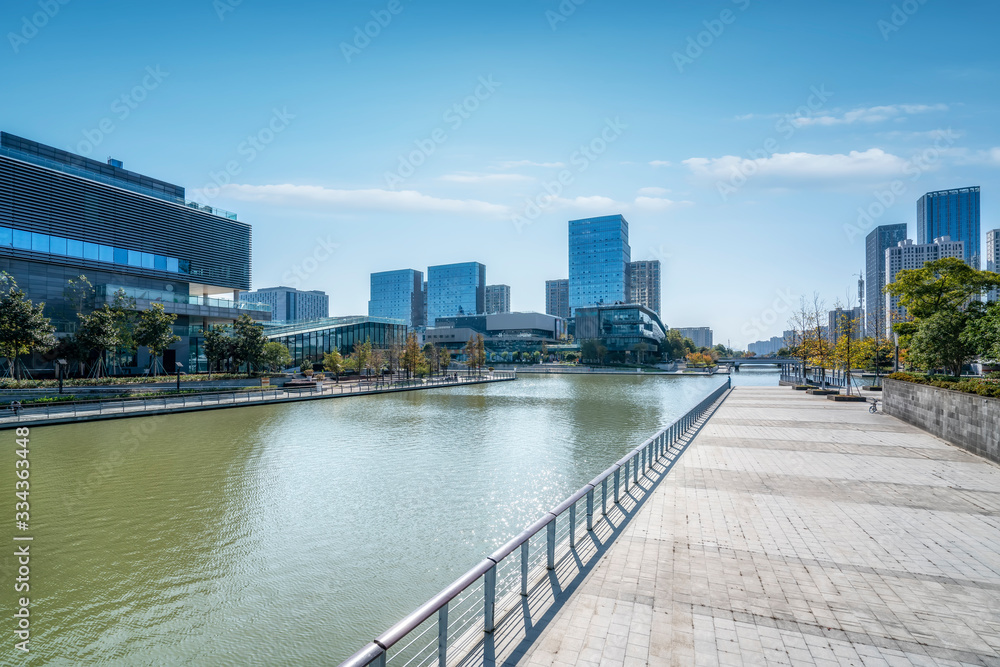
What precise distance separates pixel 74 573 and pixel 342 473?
23.0 ft

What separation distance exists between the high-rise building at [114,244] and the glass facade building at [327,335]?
6984 mm

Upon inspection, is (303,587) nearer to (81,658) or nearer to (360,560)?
(360,560)

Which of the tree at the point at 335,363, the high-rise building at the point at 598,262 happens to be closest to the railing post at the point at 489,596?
the tree at the point at 335,363

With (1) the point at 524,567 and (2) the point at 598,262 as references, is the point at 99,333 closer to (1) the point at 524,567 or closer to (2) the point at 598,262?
(1) the point at 524,567

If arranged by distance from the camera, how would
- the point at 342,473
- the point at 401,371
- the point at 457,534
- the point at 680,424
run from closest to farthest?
the point at 457,534 → the point at 342,473 → the point at 680,424 → the point at 401,371

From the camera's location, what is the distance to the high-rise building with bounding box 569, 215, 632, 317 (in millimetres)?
171500

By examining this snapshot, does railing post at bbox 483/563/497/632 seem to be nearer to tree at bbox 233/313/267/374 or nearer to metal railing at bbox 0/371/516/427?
metal railing at bbox 0/371/516/427

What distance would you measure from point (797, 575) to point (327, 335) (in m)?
64.6

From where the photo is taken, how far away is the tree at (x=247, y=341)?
43906 millimetres

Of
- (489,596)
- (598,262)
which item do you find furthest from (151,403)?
(598,262)

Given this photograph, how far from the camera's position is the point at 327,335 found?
215ft

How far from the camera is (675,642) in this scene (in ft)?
16.7

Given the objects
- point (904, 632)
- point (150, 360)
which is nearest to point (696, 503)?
point (904, 632)

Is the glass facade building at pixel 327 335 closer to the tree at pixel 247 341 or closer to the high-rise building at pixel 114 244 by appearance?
the high-rise building at pixel 114 244
